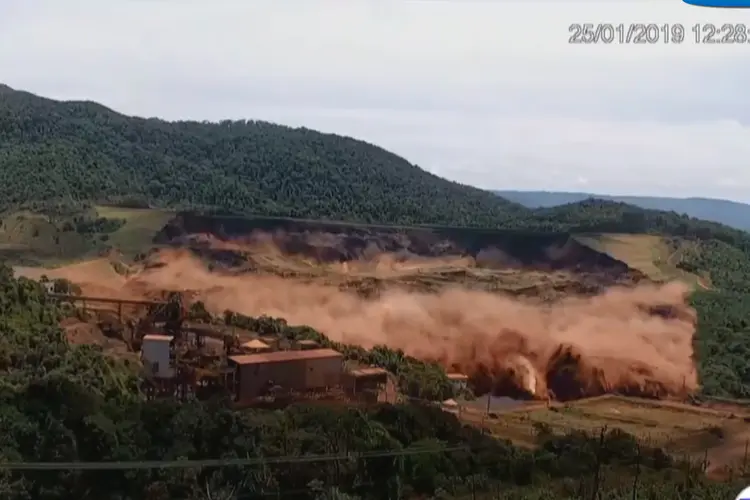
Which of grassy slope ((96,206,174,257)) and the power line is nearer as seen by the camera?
the power line

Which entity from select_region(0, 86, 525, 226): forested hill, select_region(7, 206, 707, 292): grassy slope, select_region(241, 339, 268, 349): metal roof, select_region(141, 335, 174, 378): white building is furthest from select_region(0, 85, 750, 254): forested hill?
select_region(141, 335, 174, 378): white building

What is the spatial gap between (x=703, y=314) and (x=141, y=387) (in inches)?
412

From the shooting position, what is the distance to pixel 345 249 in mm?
21016

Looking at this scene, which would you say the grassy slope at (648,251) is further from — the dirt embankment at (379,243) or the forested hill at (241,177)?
the forested hill at (241,177)

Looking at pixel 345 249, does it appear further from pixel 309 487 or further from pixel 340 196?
pixel 309 487

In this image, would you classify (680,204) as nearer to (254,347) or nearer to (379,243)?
(379,243)

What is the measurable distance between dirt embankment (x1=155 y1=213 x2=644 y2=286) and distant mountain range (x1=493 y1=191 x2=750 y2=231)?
197 centimetres

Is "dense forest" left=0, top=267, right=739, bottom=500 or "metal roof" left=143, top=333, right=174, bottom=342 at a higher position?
"metal roof" left=143, top=333, right=174, bottom=342

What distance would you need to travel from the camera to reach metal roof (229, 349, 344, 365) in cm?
1357

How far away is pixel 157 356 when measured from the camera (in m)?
13.9

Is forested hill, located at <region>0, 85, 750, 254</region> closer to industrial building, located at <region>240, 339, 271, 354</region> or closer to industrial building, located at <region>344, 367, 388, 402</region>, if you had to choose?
industrial building, located at <region>344, 367, 388, 402</region>

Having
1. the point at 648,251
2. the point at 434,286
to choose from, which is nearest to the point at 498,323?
the point at 434,286

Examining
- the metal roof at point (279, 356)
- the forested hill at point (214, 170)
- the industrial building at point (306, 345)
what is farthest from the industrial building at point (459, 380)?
the forested hill at point (214, 170)

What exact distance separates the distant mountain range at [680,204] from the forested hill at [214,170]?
1.93 feet
